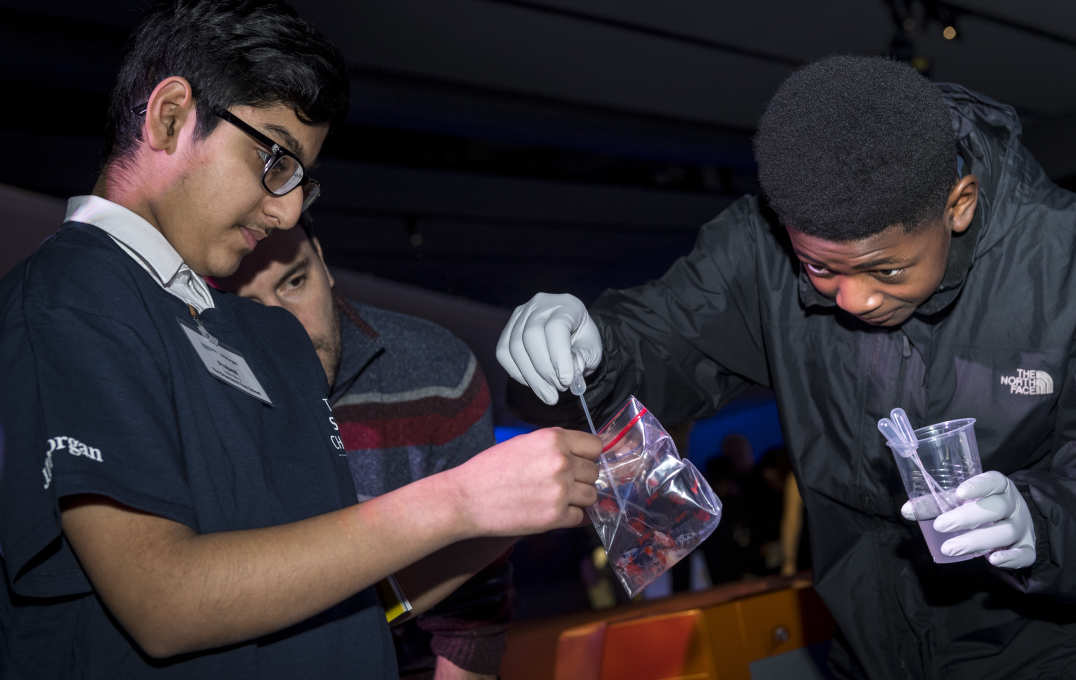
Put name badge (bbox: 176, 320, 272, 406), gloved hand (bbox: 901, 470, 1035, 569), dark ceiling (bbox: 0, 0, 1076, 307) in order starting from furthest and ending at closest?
dark ceiling (bbox: 0, 0, 1076, 307) → gloved hand (bbox: 901, 470, 1035, 569) → name badge (bbox: 176, 320, 272, 406)

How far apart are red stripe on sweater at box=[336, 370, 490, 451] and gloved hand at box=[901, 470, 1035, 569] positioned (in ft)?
3.24

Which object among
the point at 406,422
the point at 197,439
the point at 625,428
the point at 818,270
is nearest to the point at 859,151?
the point at 818,270

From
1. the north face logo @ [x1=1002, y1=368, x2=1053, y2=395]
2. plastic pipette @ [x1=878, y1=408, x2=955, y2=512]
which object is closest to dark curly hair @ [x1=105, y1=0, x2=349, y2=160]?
plastic pipette @ [x1=878, y1=408, x2=955, y2=512]

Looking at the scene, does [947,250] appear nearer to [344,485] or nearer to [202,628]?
[344,485]

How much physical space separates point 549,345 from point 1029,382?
2.68ft

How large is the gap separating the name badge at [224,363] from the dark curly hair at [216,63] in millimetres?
301

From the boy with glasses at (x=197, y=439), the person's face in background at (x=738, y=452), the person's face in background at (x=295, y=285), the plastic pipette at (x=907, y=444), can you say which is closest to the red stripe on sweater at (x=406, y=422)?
the person's face in background at (x=295, y=285)

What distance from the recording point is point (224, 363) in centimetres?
115

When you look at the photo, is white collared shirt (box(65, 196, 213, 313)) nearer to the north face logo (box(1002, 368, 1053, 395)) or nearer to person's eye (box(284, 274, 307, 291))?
person's eye (box(284, 274, 307, 291))

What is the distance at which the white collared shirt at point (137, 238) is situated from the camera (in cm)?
111

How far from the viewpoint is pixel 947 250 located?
1.42 meters

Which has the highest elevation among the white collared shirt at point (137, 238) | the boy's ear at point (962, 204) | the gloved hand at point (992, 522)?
the boy's ear at point (962, 204)

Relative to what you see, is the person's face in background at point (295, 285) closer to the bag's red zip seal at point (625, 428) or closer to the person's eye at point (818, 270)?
the bag's red zip seal at point (625, 428)

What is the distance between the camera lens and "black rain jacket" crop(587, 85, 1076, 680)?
1.45 meters
